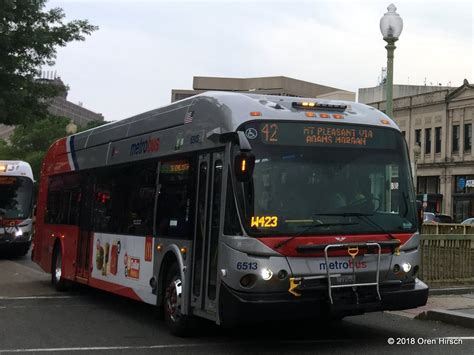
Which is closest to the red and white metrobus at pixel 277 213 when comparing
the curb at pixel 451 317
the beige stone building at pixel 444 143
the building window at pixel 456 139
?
the curb at pixel 451 317

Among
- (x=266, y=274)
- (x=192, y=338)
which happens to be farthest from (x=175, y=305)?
(x=266, y=274)

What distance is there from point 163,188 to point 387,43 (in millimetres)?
6945

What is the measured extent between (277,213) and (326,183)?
2.47 feet

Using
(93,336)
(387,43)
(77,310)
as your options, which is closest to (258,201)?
(93,336)

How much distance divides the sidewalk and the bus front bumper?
216 centimetres

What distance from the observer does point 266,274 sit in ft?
22.3

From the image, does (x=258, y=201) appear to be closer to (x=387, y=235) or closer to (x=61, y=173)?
(x=387, y=235)

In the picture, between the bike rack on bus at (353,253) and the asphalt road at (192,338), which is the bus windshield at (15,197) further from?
the bike rack on bus at (353,253)

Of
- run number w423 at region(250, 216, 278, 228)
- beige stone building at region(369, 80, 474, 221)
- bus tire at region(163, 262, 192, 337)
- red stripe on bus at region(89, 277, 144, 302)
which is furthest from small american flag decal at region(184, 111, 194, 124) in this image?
beige stone building at region(369, 80, 474, 221)

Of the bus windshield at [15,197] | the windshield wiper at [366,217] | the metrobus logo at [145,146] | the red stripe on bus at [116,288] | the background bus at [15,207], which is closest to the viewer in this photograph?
the windshield wiper at [366,217]

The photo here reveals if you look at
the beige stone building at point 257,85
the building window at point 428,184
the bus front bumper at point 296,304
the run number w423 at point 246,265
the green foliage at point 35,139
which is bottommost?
the bus front bumper at point 296,304

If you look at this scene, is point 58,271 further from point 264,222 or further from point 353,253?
point 353,253

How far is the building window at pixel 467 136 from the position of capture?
5069cm

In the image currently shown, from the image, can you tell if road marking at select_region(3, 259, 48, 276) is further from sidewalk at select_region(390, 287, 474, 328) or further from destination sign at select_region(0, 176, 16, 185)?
sidewalk at select_region(390, 287, 474, 328)
